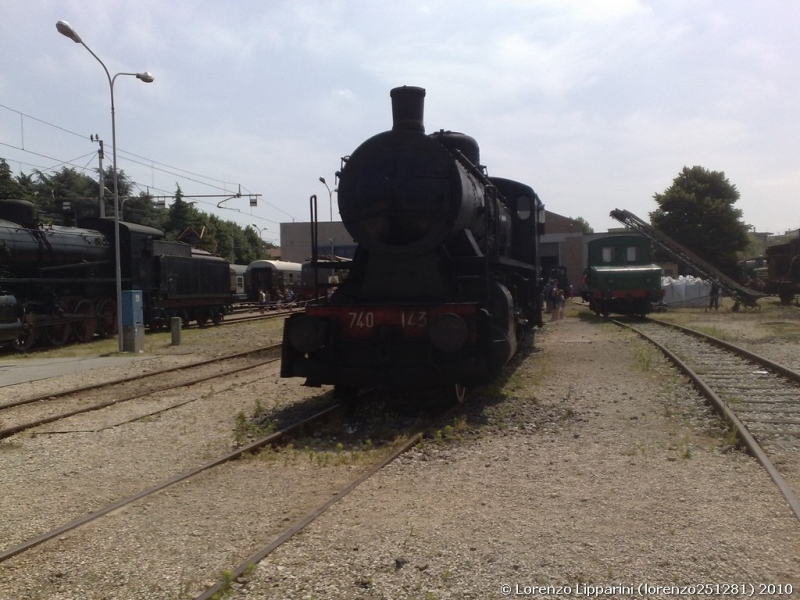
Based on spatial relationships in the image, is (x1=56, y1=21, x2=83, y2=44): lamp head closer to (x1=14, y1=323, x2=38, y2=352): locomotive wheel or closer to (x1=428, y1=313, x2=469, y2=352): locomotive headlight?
(x1=14, y1=323, x2=38, y2=352): locomotive wheel

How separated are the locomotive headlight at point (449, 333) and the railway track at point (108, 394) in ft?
12.5

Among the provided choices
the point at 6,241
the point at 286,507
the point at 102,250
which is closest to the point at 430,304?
the point at 286,507

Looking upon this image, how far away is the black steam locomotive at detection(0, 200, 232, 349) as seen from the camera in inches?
654

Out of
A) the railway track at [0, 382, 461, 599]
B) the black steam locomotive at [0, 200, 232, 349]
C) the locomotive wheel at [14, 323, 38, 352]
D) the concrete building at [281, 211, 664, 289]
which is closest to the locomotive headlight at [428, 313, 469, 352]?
the railway track at [0, 382, 461, 599]

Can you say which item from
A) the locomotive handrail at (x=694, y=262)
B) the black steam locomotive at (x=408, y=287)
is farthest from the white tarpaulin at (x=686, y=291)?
the black steam locomotive at (x=408, y=287)

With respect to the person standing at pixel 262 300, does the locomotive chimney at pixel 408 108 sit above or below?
above

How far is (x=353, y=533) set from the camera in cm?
441

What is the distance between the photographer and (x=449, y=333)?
7449mm

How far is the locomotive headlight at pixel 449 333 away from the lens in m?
7.43

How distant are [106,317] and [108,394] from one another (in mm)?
10332

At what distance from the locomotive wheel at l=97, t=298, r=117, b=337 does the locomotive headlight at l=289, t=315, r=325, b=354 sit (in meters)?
13.5

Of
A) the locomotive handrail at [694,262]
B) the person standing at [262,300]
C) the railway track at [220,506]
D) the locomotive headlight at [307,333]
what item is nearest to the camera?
the railway track at [220,506]

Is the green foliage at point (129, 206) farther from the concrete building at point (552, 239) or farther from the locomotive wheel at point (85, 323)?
the locomotive wheel at point (85, 323)

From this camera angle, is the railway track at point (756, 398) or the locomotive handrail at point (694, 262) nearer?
the railway track at point (756, 398)
